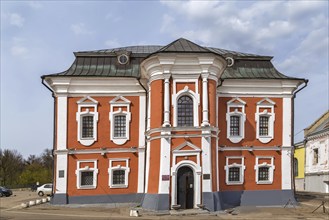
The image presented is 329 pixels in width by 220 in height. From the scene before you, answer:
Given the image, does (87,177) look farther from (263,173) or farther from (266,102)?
(266,102)

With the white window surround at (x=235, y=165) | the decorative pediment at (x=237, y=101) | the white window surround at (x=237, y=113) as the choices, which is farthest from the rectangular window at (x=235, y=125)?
the white window surround at (x=235, y=165)

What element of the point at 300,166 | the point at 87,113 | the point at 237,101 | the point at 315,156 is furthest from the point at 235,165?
the point at 300,166

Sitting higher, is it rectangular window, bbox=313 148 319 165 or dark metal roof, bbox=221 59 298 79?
dark metal roof, bbox=221 59 298 79

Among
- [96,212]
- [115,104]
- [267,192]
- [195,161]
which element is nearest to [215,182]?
[195,161]

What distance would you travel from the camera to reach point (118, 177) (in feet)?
88.6

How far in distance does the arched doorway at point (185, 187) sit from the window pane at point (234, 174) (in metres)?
4.41

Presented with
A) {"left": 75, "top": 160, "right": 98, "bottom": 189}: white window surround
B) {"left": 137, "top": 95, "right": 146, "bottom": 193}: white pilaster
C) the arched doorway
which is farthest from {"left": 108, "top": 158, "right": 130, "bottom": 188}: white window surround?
the arched doorway

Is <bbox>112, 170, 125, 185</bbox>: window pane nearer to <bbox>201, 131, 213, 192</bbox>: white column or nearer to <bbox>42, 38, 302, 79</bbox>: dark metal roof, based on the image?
<bbox>42, 38, 302, 79</bbox>: dark metal roof

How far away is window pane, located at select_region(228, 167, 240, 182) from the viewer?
26.3 meters

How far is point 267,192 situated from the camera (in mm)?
26344

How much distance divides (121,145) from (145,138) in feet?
5.47

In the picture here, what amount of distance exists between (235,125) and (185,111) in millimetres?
4885

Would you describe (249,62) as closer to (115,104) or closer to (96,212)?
(115,104)

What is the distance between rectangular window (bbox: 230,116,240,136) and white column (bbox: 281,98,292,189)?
2945mm
